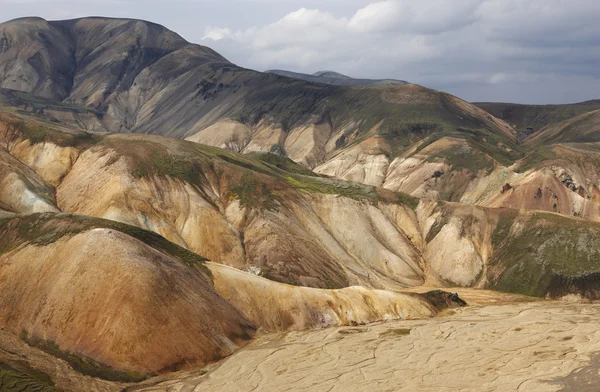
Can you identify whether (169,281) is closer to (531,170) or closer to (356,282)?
(356,282)

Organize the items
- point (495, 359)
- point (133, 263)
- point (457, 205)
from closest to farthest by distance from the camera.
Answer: point (495, 359) < point (133, 263) < point (457, 205)

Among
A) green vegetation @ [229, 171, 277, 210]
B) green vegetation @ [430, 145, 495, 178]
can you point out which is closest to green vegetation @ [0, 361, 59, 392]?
green vegetation @ [229, 171, 277, 210]

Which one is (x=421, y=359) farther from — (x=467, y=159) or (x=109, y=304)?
(x=467, y=159)

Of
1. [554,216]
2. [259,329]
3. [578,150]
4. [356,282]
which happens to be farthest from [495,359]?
[578,150]

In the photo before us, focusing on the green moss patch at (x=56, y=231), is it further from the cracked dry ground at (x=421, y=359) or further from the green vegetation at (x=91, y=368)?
the cracked dry ground at (x=421, y=359)

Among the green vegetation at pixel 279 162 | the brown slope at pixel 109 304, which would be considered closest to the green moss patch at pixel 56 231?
the brown slope at pixel 109 304

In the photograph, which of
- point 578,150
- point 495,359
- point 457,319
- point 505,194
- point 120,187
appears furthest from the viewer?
point 578,150

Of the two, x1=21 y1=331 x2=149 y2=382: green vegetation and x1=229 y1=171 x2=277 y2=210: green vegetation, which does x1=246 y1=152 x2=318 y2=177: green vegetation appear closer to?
x1=229 y1=171 x2=277 y2=210: green vegetation
